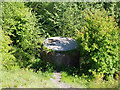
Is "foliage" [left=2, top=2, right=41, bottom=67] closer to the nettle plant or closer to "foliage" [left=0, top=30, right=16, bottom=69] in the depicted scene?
"foliage" [left=0, top=30, right=16, bottom=69]

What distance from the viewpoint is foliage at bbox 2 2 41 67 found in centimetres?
593

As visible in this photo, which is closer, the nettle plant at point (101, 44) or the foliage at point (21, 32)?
the nettle plant at point (101, 44)

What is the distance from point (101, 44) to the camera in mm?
5426

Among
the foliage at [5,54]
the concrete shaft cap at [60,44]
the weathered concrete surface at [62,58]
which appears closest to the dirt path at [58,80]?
the weathered concrete surface at [62,58]

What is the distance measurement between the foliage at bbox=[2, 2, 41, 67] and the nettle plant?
1.76 metres

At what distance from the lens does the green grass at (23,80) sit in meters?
4.57

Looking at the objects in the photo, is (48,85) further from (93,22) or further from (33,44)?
(93,22)

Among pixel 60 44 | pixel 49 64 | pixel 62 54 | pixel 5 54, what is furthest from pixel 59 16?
pixel 5 54

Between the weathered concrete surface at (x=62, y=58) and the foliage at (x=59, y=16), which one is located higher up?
the foliage at (x=59, y=16)

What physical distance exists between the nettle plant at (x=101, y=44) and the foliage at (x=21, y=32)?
1.76 metres

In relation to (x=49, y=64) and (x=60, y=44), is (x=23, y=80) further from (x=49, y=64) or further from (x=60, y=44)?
(x=60, y=44)

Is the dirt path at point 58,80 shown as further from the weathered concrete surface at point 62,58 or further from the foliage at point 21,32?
the foliage at point 21,32

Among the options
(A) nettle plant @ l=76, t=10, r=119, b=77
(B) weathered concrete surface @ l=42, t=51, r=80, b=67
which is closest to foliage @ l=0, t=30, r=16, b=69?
(B) weathered concrete surface @ l=42, t=51, r=80, b=67

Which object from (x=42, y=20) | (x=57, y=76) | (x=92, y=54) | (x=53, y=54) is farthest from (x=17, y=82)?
(x=42, y=20)
